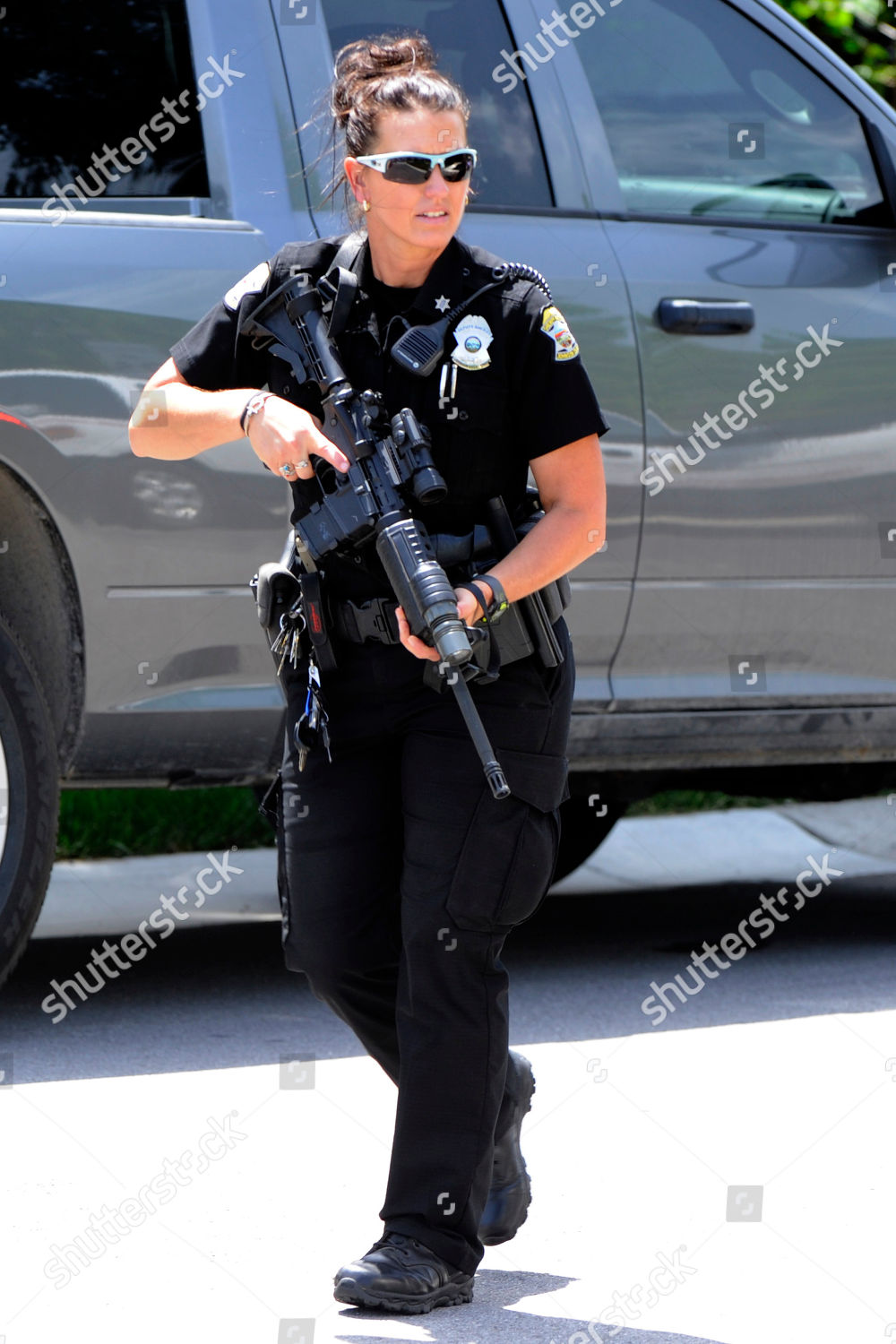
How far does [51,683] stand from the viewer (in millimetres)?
3781

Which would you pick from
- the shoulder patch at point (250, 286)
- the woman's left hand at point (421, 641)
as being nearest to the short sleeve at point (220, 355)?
the shoulder patch at point (250, 286)

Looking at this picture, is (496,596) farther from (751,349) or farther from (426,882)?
(751,349)

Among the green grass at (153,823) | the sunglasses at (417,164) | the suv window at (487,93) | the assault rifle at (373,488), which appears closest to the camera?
the assault rifle at (373,488)

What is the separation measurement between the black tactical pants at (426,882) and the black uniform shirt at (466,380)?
21 centimetres

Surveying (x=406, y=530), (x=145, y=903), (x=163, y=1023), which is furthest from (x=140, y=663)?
(x=145, y=903)

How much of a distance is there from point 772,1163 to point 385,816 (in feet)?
3.27

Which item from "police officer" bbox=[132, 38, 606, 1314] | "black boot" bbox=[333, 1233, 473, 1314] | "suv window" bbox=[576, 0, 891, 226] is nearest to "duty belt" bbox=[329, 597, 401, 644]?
"police officer" bbox=[132, 38, 606, 1314]

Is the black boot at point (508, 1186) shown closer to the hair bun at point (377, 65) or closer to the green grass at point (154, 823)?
the hair bun at point (377, 65)

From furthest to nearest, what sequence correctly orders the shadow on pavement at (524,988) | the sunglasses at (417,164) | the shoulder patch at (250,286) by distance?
the shadow on pavement at (524,988) → the shoulder patch at (250,286) → the sunglasses at (417,164)

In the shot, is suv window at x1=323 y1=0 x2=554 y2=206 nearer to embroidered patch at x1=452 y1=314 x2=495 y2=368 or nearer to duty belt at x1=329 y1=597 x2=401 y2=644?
embroidered patch at x1=452 y1=314 x2=495 y2=368

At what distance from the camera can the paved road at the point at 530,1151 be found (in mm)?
2670

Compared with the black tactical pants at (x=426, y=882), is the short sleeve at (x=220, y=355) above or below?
above

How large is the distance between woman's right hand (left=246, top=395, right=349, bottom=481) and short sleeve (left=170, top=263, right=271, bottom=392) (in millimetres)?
219

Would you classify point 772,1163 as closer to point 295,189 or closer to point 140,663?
point 140,663
